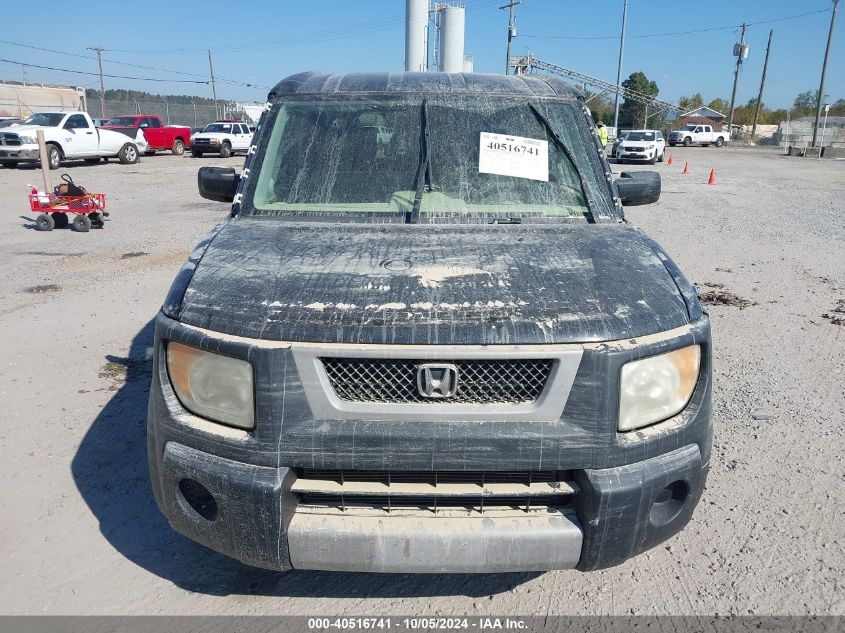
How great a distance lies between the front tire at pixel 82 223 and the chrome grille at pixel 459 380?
1013 cm

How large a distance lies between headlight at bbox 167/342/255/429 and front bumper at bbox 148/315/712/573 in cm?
5

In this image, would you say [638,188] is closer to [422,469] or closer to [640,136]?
[422,469]

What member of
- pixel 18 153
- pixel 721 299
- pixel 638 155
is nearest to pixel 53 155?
pixel 18 153

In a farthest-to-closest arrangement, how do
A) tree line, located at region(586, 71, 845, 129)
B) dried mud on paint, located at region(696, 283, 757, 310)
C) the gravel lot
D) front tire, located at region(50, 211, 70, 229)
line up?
tree line, located at region(586, 71, 845, 129) < front tire, located at region(50, 211, 70, 229) < dried mud on paint, located at region(696, 283, 757, 310) < the gravel lot

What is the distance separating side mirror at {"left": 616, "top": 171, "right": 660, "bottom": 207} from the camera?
3543mm

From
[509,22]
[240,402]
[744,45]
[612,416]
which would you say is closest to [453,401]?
[612,416]

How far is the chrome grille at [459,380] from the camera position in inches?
78.6

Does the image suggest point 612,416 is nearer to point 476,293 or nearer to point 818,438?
point 476,293

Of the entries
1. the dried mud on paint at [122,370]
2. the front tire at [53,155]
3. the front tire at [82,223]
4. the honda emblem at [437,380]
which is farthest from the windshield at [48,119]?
the honda emblem at [437,380]

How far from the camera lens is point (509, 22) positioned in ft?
129

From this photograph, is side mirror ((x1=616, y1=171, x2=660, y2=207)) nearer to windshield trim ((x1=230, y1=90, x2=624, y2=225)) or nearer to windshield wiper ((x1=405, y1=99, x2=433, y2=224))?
windshield trim ((x1=230, y1=90, x2=624, y2=225))

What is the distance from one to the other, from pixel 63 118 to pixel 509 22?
27747 mm

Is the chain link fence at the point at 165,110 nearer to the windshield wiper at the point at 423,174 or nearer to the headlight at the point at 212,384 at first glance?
the windshield wiper at the point at 423,174

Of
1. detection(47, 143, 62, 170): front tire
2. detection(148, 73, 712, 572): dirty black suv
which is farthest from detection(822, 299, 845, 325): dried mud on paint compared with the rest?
detection(47, 143, 62, 170): front tire
